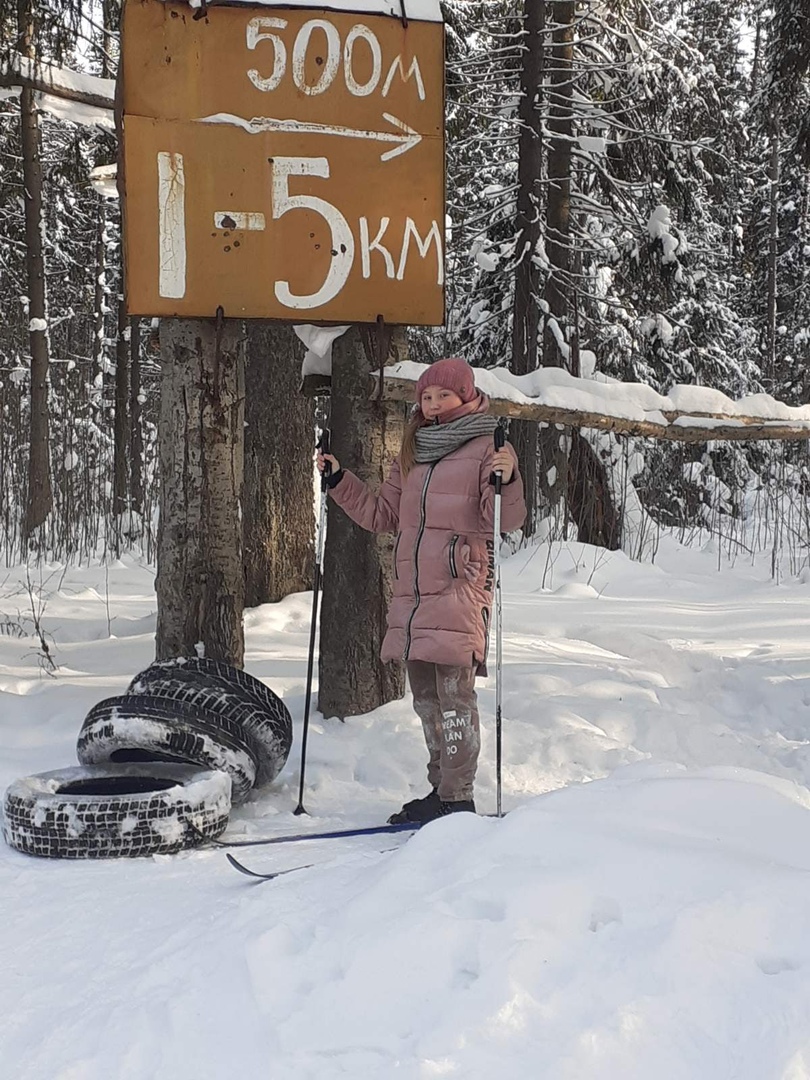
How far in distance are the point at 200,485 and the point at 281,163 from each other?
1.54m

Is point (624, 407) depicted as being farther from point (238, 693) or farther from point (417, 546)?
point (238, 693)

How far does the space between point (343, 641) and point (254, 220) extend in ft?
6.75

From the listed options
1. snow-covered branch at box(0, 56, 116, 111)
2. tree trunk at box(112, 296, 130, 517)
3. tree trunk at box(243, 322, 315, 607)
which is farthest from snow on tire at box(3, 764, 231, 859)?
tree trunk at box(112, 296, 130, 517)

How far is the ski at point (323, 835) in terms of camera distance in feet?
12.3

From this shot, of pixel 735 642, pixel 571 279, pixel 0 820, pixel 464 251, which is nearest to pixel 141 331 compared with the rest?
pixel 464 251

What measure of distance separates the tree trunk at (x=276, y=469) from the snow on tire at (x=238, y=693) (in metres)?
2.64

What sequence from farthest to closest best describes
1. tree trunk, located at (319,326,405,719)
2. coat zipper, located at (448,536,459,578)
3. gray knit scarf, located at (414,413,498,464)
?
tree trunk, located at (319,326,405,719) → gray knit scarf, located at (414,413,498,464) → coat zipper, located at (448,536,459,578)

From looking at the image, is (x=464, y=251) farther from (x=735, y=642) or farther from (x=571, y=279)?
(x=735, y=642)

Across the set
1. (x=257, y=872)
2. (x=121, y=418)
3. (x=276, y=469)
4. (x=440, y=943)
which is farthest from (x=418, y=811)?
(x=121, y=418)

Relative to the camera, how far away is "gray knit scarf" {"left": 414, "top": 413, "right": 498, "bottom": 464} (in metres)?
4.12

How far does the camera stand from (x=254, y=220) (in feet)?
15.5

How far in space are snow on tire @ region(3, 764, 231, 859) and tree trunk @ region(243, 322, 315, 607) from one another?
3327 mm

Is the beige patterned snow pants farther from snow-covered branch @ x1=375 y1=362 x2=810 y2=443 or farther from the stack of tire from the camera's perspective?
snow-covered branch @ x1=375 y1=362 x2=810 y2=443

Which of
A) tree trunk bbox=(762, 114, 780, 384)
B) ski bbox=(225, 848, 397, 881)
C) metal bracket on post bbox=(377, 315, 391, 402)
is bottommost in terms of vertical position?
ski bbox=(225, 848, 397, 881)
